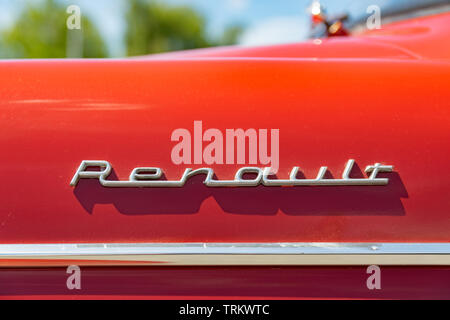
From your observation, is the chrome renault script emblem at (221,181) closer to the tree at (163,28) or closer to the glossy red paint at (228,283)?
the glossy red paint at (228,283)

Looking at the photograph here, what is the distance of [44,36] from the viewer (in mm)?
20562

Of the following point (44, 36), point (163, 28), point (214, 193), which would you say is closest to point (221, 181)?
point (214, 193)

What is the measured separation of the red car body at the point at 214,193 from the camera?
1.04 meters

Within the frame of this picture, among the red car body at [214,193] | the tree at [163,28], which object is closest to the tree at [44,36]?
the tree at [163,28]

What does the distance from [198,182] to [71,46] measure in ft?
68.4

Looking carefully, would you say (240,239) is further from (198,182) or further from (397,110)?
(397,110)

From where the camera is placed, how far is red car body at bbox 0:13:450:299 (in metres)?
1.04

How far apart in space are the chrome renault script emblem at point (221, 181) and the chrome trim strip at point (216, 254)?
0.37 feet

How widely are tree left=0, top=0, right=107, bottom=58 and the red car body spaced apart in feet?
64.8

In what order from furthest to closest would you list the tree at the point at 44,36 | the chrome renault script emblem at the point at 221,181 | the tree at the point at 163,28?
the tree at the point at 163,28 → the tree at the point at 44,36 → the chrome renault script emblem at the point at 221,181

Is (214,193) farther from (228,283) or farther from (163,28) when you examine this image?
(163,28)

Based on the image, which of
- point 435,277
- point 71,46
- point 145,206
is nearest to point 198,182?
point 145,206

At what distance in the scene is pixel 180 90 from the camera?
1.08 metres

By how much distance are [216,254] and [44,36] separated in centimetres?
2120
